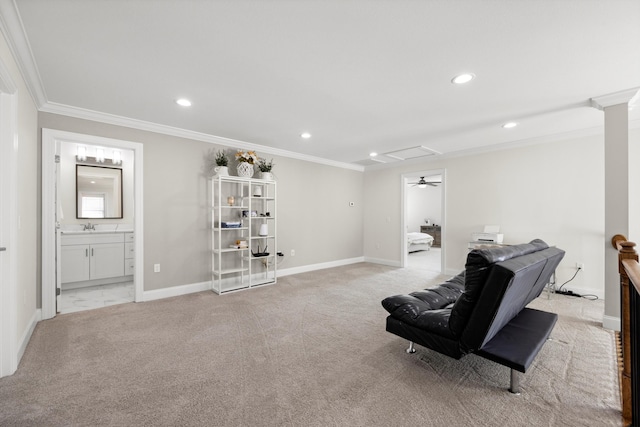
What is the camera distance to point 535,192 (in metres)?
4.49

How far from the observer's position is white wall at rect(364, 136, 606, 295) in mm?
4023

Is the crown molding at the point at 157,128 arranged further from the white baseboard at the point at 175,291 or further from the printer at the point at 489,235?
the printer at the point at 489,235

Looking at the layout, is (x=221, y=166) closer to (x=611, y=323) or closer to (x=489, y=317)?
(x=489, y=317)

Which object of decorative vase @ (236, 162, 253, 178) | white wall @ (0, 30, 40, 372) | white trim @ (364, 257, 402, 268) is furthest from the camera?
white trim @ (364, 257, 402, 268)

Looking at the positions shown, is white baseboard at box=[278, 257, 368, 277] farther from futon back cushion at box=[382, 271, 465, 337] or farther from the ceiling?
futon back cushion at box=[382, 271, 465, 337]

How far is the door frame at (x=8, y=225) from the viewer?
199cm

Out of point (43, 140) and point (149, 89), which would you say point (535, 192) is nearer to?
point (149, 89)

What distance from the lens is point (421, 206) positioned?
36.3 ft

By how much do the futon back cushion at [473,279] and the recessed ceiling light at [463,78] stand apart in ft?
5.19

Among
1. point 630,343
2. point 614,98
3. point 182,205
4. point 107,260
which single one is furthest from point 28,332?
point 614,98

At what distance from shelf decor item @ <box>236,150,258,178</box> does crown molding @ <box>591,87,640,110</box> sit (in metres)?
4.36

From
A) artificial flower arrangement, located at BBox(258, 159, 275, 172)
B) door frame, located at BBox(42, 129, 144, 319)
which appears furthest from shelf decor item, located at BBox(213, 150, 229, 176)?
door frame, located at BBox(42, 129, 144, 319)

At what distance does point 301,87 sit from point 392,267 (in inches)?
183

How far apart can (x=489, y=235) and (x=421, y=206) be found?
21.7 ft
